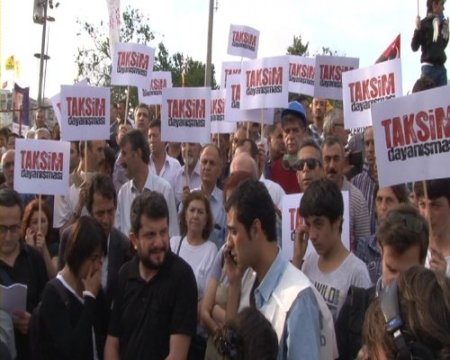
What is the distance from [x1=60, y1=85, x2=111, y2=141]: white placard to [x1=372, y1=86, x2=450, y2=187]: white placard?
13.3 feet

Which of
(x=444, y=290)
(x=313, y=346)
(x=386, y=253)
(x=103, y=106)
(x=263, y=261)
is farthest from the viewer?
(x=103, y=106)

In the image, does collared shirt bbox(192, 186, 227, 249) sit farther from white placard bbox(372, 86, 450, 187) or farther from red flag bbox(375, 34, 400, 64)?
red flag bbox(375, 34, 400, 64)

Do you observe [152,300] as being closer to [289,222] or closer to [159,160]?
[289,222]

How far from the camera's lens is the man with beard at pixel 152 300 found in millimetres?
4395

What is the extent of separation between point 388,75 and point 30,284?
3.46 m

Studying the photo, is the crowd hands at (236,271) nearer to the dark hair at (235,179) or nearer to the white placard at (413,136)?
the dark hair at (235,179)

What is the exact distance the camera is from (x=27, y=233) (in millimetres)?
6363

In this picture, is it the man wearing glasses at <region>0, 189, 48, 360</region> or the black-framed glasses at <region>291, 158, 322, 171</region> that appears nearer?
the man wearing glasses at <region>0, 189, 48, 360</region>

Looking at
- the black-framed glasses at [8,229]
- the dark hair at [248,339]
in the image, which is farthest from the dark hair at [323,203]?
the black-framed glasses at [8,229]

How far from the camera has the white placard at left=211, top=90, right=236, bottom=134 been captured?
33.5 ft

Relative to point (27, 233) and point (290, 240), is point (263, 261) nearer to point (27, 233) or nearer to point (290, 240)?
point (290, 240)

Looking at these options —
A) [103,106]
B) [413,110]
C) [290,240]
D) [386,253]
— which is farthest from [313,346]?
[103,106]

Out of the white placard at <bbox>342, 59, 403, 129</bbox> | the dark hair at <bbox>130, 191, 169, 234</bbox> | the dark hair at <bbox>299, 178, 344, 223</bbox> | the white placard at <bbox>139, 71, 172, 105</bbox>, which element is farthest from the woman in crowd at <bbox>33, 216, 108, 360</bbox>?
the white placard at <bbox>139, 71, 172, 105</bbox>

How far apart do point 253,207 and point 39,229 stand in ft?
10.7
